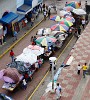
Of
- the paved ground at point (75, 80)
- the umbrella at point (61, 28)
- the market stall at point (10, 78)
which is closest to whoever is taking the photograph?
the paved ground at point (75, 80)

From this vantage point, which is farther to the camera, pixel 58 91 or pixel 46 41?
pixel 46 41

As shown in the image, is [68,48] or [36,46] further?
[68,48]

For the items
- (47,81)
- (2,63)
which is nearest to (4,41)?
(2,63)

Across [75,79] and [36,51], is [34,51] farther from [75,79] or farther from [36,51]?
[75,79]

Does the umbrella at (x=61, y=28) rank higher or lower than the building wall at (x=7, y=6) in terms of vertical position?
lower

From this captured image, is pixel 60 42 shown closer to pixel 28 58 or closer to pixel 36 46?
pixel 36 46

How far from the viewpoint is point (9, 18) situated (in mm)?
29344

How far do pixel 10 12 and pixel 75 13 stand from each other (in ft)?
26.5

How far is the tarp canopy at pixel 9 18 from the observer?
2862cm

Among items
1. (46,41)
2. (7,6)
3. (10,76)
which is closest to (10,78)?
(10,76)

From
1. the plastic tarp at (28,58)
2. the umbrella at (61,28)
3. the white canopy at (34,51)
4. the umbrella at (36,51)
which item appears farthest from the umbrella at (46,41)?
the plastic tarp at (28,58)

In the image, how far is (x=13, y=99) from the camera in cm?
2025

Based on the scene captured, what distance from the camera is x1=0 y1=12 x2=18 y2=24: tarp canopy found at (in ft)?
93.9

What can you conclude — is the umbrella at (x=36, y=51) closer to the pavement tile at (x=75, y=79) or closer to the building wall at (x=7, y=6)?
the pavement tile at (x=75, y=79)
